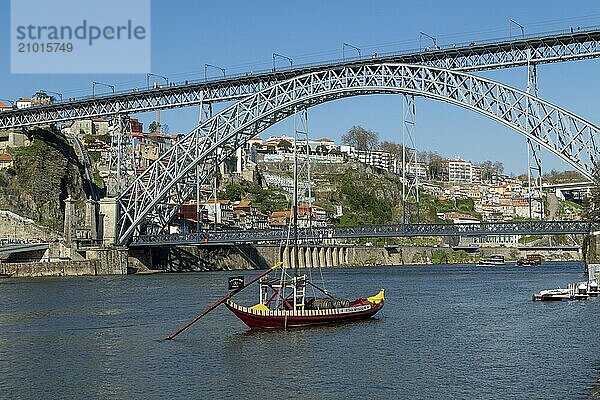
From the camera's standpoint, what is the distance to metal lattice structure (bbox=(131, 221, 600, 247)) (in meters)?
70.6

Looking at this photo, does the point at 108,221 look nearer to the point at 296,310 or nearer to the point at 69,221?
the point at 69,221

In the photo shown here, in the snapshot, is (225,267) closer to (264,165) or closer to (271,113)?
(271,113)

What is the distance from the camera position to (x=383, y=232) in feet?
253

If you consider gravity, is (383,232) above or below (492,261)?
above

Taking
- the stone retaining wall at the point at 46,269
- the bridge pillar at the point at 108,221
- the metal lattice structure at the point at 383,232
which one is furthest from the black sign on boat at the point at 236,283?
the bridge pillar at the point at 108,221

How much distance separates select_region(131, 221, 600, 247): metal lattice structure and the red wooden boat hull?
3263 cm

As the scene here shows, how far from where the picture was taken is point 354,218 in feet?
448

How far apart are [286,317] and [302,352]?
5617 millimetres

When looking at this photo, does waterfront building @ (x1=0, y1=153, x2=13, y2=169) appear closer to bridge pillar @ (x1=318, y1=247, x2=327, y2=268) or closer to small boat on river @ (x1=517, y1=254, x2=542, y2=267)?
bridge pillar @ (x1=318, y1=247, x2=327, y2=268)

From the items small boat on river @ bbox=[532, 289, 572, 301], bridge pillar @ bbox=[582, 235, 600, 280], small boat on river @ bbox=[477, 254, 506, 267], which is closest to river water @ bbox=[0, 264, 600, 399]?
small boat on river @ bbox=[532, 289, 572, 301]

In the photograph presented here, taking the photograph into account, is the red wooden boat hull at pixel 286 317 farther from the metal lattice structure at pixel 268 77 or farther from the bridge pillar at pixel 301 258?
the bridge pillar at pixel 301 258

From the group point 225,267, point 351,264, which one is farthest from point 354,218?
point 225,267

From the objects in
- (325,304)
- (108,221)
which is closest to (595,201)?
(325,304)

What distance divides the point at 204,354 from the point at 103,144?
343 ft
